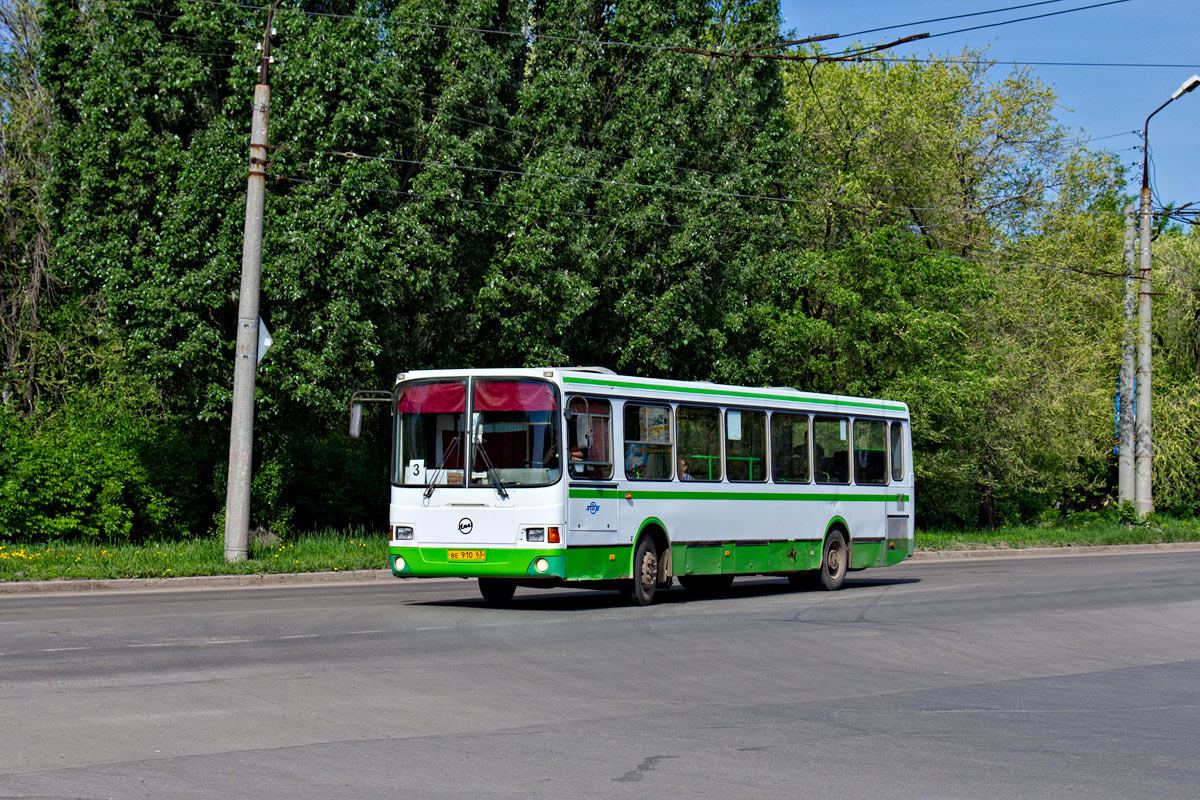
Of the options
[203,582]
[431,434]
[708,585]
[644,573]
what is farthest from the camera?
[708,585]

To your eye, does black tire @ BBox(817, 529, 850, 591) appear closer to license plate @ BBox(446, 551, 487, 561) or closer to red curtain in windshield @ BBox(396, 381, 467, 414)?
license plate @ BBox(446, 551, 487, 561)

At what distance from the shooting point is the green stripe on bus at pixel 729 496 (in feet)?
59.1

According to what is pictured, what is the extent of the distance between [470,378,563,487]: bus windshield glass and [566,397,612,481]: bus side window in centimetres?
22

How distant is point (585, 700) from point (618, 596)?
10.3 metres

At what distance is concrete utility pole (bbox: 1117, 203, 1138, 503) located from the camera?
4200 cm

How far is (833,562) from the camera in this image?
76.5ft

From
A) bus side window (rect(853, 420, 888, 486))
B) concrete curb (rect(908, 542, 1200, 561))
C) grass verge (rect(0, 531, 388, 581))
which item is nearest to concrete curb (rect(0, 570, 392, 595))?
grass verge (rect(0, 531, 388, 581))

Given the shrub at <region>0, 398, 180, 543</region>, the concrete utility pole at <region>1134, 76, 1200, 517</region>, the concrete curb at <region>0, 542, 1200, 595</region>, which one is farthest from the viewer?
the concrete utility pole at <region>1134, 76, 1200, 517</region>

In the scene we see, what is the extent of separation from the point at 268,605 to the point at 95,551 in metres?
7.43

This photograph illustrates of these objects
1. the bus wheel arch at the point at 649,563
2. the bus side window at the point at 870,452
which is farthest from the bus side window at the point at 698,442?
the bus side window at the point at 870,452

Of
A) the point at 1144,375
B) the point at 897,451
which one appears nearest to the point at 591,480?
the point at 897,451

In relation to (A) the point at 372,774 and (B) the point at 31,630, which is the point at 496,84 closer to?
(B) the point at 31,630

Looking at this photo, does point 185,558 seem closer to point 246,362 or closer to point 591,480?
point 246,362

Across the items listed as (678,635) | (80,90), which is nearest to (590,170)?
(80,90)
